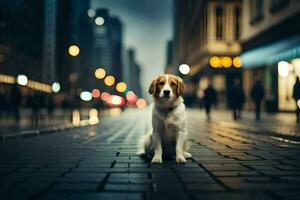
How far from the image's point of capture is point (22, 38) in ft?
248

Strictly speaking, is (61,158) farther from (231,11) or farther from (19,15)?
(19,15)

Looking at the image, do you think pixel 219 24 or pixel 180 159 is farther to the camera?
pixel 219 24

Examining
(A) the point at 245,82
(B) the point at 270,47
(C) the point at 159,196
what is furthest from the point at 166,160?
(A) the point at 245,82

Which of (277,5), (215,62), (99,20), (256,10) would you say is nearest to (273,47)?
(277,5)

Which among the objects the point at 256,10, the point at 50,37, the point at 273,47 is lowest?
the point at 273,47

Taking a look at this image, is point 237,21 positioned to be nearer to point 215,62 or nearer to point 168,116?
point 215,62

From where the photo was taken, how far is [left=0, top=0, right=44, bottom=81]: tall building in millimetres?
64375

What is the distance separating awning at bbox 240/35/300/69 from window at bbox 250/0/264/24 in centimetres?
201

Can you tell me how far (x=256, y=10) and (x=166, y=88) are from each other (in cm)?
2780

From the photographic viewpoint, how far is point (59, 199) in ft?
13.7

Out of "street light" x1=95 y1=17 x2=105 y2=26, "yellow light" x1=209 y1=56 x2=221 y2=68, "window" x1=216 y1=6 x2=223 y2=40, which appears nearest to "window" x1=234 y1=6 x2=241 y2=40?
"window" x1=216 y1=6 x2=223 y2=40

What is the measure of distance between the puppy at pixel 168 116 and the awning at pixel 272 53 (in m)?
19.2

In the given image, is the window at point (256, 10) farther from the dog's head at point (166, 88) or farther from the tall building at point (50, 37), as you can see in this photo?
the tall building at point (50, 37)

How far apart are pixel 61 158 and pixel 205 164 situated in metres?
2.24
